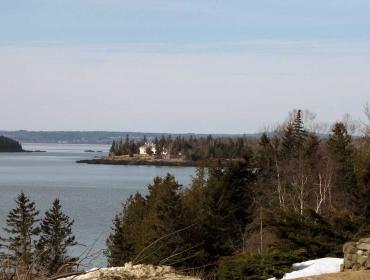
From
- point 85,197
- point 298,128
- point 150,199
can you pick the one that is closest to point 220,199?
point 150,199

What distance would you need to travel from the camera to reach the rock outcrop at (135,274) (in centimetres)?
464

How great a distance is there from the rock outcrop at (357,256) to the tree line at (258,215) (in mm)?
2229

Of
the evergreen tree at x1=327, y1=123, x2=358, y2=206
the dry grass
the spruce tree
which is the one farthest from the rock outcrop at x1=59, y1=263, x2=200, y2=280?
the spruce tree

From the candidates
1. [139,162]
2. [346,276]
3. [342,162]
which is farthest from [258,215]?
[139,162]

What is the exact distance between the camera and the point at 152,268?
4938mm

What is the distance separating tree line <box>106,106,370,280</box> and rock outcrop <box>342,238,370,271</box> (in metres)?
2.23

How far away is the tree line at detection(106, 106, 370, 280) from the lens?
54.4 feet

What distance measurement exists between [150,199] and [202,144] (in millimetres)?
140560

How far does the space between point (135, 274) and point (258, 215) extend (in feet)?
114

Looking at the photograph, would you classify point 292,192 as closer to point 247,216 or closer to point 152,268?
point 247,216

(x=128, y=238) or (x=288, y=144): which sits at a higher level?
(x=288, y=144)

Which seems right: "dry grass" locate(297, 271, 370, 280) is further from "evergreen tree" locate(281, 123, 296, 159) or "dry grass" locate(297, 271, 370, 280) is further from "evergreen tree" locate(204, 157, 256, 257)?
"evergreen tree" locate(281, 123, 296, 159)

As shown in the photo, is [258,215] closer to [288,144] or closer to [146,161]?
[288,144]

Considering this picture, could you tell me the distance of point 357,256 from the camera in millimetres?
10961
